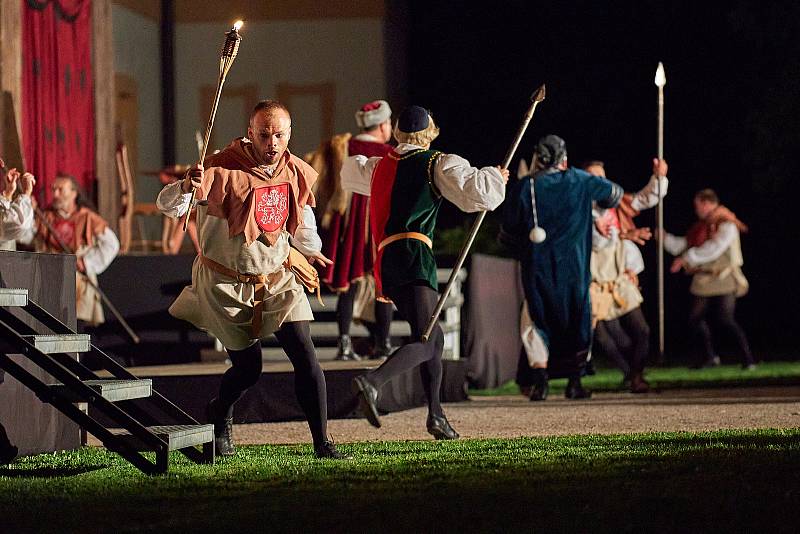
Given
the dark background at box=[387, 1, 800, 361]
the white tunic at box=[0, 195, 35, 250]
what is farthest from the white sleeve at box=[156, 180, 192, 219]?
the dark background at box=[387, 1, 800, 361]

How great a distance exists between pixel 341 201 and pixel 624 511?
5.50 meters

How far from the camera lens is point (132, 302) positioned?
1160cm

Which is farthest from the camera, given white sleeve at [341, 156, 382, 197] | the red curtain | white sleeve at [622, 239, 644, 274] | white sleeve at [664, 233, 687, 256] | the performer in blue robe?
white sleeve at [664, 233, 687, 256]

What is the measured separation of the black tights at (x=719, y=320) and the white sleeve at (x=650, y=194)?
2884 mm

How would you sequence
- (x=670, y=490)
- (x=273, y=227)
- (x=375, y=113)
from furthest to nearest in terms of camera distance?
(x=375, y=113) → (x=273, y=227) → (x=670, y=490)

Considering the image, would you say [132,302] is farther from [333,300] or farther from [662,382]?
[662,382]

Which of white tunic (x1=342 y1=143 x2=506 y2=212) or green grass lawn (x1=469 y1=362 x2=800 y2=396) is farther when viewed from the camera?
green grass lawn (x1=469 y1=362 x2=800 y2=396)

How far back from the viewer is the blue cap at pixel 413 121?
730 centimetres

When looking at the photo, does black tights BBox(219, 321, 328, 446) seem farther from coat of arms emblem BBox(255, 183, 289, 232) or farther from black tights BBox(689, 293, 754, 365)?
black tights BBox(689, 293, 754, 365)

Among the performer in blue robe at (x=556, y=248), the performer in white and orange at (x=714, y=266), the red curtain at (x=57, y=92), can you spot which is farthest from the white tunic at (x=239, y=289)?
the performer in white and orange at (x=714, y=266)

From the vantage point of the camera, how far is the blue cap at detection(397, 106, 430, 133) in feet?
24.0

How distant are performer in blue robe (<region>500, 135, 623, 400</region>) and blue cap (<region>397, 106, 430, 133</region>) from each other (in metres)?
2.81

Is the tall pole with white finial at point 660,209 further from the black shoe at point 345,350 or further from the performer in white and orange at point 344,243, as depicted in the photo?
the black shoe at point 345,350

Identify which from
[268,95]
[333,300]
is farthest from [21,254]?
[268,95]
